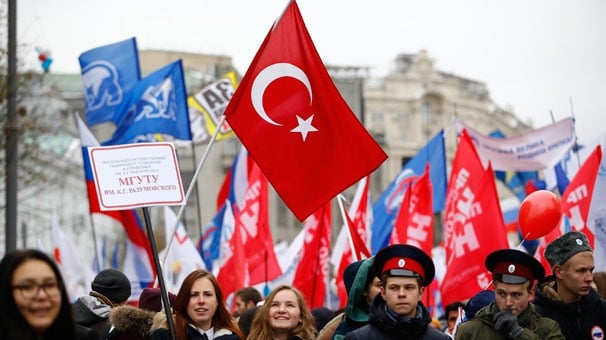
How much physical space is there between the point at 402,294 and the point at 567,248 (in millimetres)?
1596

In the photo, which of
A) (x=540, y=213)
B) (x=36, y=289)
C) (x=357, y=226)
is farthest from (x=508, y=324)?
(x=357, y=226)

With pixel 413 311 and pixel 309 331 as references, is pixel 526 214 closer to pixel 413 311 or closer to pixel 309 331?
pixel 309 331

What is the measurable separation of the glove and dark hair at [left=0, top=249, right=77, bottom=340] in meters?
2.85

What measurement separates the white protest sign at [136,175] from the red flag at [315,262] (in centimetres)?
888

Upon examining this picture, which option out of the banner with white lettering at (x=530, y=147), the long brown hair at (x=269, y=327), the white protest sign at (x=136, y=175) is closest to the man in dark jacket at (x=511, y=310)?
the long brown hair at (x=269, y=327)

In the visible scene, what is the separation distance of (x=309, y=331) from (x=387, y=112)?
333 ft

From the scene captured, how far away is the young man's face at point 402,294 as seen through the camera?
7469 millimetres

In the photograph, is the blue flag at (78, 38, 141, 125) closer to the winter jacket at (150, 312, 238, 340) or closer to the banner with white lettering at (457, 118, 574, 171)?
the banner with white lettering at (457, 118, 574, 171)

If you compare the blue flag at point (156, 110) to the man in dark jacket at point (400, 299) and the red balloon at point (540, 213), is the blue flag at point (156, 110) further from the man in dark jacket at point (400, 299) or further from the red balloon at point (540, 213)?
the man in dark jacket at point (400, 299)

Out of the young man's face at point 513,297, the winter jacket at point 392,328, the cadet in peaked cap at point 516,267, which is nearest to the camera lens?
the winter jacket at point 392,328

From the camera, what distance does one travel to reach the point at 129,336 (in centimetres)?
905

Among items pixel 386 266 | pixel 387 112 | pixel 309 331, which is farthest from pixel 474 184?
pixel 387 112

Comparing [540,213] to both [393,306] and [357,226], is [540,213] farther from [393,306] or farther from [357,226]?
[357,226]

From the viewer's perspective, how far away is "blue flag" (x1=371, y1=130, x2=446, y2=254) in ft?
66.8
